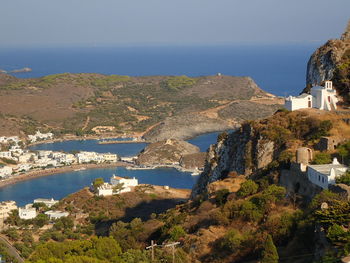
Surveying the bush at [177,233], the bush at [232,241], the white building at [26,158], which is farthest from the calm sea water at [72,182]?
the bush at [232,241]

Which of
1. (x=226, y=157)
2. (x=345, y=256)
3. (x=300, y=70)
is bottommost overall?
(x=300, y=70)

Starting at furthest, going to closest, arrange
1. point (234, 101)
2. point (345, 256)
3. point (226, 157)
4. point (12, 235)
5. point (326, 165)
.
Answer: point (234, 101) → point (12, 235) → point (226, 157) → point (326, 165) → point (345, 256)

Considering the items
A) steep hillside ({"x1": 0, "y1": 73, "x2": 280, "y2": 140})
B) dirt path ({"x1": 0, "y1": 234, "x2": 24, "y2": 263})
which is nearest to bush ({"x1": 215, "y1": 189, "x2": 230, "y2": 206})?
dirt path ({"x1": 0, "y1": 234, "x2": 24, "y2": 263})

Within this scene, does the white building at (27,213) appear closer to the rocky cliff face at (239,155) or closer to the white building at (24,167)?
the rocky cliff face at (239,155)

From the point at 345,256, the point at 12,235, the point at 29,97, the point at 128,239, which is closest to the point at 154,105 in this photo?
the point at 29,97

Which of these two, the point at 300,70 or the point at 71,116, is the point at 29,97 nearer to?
the point at 71,116

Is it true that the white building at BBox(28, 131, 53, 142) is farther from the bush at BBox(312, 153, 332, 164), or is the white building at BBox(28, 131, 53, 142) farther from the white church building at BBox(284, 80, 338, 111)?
the bush at BBox(312, 153, 332, 164)

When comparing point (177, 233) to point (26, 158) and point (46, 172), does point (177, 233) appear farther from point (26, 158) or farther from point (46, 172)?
point (26, 158)
